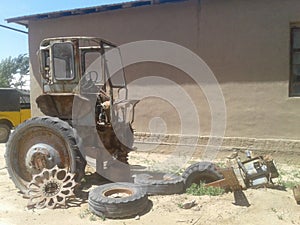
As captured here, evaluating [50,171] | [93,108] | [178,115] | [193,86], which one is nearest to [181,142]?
[178,115]

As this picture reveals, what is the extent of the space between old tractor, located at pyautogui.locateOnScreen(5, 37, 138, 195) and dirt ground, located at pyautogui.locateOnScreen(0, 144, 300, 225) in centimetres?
54

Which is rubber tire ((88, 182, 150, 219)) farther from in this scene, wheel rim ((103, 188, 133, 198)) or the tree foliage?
the tree foliage

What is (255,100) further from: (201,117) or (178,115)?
(178,115)

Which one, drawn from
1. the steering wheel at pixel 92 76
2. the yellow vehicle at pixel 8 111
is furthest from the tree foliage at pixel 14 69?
Result: the steering wheel at pixel 92 76

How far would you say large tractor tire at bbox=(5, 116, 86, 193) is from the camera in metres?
5.20

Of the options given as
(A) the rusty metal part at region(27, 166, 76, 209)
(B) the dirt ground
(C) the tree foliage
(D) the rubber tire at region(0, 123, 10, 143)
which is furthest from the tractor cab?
(C) the tree foliage

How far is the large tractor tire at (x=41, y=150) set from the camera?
5.20 metres

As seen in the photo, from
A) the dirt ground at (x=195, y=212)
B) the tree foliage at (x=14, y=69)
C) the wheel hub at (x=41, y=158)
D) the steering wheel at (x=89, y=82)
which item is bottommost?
the dirt ground at (x=195, y=212)

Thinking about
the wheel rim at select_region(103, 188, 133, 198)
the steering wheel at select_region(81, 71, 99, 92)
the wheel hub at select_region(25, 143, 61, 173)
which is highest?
the steering wheel at select_region(81, 71, 99, 92)

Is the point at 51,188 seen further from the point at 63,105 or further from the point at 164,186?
the point at 164,186

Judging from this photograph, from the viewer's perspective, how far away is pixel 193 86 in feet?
28.1

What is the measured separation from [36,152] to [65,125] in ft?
2.26

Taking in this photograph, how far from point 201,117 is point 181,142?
0.88 metres

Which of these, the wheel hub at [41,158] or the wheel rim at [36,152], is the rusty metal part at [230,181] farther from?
the wheel hub at [41,158]
